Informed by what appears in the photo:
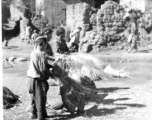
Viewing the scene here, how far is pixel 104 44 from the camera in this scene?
15.3 metres

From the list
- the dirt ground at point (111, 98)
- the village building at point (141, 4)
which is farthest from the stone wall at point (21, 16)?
the dirt ground at point (111, 98)

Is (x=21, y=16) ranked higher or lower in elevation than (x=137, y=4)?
lower

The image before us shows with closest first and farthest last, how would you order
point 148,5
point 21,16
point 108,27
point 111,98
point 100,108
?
1. point 100,108
2. point 111,98
3. point 108,27
4. point 148,5
5. point 21,16

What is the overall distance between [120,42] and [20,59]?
20.2 ft

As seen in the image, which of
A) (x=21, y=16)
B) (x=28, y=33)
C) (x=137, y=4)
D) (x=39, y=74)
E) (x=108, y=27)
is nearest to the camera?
(x=39, y=74)

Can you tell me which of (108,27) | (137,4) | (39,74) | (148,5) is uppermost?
(137,4)

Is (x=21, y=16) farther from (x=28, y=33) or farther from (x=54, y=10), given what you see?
Result: (x=28, y=33)

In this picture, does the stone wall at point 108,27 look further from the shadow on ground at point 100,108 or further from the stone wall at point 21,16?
the shadow on ground at point 100,108

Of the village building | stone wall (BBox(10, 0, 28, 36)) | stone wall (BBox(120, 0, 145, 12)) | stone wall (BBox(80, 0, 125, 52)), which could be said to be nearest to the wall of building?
the village building

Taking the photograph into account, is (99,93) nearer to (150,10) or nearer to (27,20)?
(150,10)

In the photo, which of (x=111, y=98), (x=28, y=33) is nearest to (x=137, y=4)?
(x=28, y=33)

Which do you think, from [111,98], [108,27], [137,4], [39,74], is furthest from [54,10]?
[39,74]

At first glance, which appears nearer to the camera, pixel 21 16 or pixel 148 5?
pixel 148 5

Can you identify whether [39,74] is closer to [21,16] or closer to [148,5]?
[148,5]
